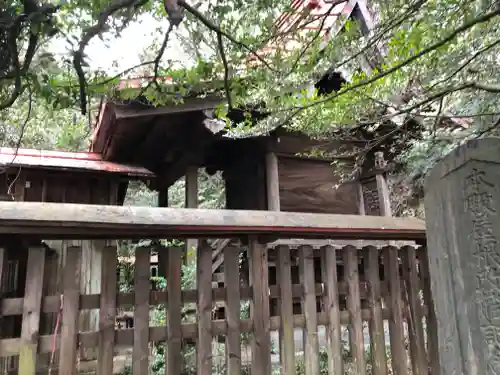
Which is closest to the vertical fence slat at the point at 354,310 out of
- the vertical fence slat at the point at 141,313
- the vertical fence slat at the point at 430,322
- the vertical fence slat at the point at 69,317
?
the vertical fence slat at the point at 430,322

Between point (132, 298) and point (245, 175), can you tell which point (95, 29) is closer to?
point (132, 298)

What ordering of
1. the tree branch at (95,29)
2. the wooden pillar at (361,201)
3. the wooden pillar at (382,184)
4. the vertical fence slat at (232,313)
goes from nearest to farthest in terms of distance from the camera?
1. the tree branch at (95,29)
2. the vertical fence slat at (232,313)
3. the wooden pillar at (382,184)
4. the wooden pillar at (361,201)

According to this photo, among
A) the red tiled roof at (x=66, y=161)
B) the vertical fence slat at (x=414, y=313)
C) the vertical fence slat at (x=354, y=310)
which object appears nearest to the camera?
the vertical fence slat at (x=354, y=310)

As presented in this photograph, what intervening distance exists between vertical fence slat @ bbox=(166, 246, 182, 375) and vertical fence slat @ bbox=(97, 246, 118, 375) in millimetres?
394

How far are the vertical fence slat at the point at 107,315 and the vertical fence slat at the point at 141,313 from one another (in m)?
0.16

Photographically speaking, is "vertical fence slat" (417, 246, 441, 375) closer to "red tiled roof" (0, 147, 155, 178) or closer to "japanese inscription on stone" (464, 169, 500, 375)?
"japanese inscription on stone" (464, 169, 500, 375)

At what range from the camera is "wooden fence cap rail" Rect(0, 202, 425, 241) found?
2.45 m

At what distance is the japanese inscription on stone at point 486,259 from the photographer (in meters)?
2.24

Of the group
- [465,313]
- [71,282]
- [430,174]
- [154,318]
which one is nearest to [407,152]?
[430,174]

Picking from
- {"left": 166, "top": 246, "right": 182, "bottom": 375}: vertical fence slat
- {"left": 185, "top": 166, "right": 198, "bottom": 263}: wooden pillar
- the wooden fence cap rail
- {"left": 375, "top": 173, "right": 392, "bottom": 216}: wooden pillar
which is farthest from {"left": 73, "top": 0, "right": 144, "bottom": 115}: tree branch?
{"left": 375, "top": 173, "right": 392, "bottom": 216}: wooden pillar

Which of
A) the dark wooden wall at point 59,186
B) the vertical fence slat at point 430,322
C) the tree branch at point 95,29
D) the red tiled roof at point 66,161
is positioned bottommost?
the vertical fence slat at point 430,322

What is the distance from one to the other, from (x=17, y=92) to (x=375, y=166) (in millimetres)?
5951

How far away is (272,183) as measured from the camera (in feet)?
20.1

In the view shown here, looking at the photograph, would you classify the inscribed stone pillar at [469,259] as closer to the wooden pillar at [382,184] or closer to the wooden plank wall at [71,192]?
the wooden pillar at [382,184]
